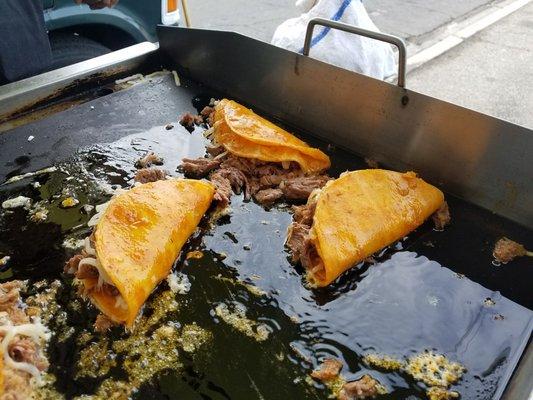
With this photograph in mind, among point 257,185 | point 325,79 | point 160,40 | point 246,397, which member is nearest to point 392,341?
point 246,397

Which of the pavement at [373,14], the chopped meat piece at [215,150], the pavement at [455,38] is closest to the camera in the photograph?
the chopped meat piece at [215,150]

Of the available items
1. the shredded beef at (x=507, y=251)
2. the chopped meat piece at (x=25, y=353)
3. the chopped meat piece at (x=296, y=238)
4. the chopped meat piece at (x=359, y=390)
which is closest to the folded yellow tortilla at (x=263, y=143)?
the chopped meat piece at (x=296, y=238)

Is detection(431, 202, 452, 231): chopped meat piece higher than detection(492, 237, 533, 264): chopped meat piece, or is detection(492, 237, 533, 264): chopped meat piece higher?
detection(431, 202, 452, 231): chopped meat piece

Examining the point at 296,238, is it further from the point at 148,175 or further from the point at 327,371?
the point at 148,175

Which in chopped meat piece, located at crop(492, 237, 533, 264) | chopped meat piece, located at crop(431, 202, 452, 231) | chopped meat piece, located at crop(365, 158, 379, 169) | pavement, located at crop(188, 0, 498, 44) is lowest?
pavement, located at crop(188, 0, 498, 44)

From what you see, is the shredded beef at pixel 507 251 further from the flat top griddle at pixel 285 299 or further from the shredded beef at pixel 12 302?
the shredded beef at pixel 12 302

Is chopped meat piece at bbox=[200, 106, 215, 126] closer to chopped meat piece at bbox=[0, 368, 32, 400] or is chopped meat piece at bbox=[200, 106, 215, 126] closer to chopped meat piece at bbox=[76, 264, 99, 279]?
chopped meat piece at bbox=[76, 264, 99, 279]

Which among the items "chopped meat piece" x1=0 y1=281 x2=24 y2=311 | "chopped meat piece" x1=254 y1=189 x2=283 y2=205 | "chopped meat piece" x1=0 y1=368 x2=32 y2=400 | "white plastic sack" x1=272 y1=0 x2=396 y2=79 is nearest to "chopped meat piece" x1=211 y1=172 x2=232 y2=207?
"chopped meat piece" x1=254 y1=189 x2=283 y2=205
